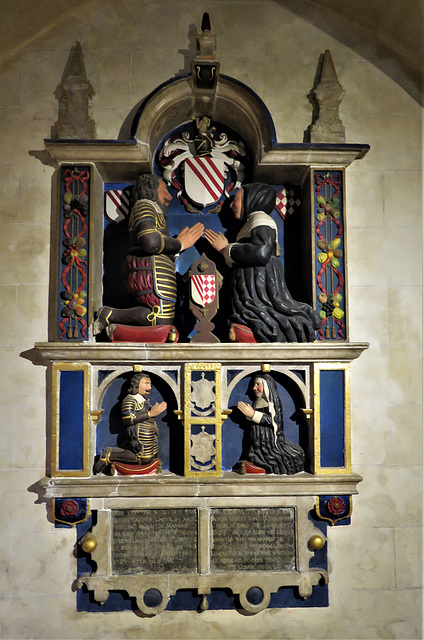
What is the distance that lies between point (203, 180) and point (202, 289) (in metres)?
Answer: 0.92

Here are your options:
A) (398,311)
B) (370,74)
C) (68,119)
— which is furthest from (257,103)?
(398,311)

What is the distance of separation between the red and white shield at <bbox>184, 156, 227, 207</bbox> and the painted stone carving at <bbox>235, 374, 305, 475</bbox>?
4.73 ft

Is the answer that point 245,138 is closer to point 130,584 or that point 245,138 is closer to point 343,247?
point 343,247

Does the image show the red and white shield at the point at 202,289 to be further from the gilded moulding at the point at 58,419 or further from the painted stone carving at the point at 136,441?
the gilded moulding at the point at 58,419

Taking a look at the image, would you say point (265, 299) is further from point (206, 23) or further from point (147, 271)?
point (206, 23)

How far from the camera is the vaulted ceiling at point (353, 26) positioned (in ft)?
14.2

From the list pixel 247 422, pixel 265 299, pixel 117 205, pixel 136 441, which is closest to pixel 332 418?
pixel 247 422

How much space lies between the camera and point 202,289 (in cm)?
419

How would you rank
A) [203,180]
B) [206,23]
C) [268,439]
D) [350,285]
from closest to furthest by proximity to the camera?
1. [268,439]
2. [206,23]
3. [350,285]
4. [203,180]

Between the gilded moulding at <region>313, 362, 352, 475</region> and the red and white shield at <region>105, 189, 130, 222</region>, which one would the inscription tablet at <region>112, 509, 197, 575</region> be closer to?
the gilded moulding at <region>313, 362, 352, 475</region>

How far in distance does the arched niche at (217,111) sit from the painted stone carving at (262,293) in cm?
51

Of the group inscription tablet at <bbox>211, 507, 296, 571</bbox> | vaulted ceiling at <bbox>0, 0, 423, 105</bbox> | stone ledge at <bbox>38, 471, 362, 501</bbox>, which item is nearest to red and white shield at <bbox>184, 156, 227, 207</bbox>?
vaulted ceiling at <bbox>0, 0, 423, 105</bbox>

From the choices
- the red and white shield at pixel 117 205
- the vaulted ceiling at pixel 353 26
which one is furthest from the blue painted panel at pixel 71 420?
the vaulted ceiling at pixel 353 26

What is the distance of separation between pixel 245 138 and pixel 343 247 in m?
1.18
